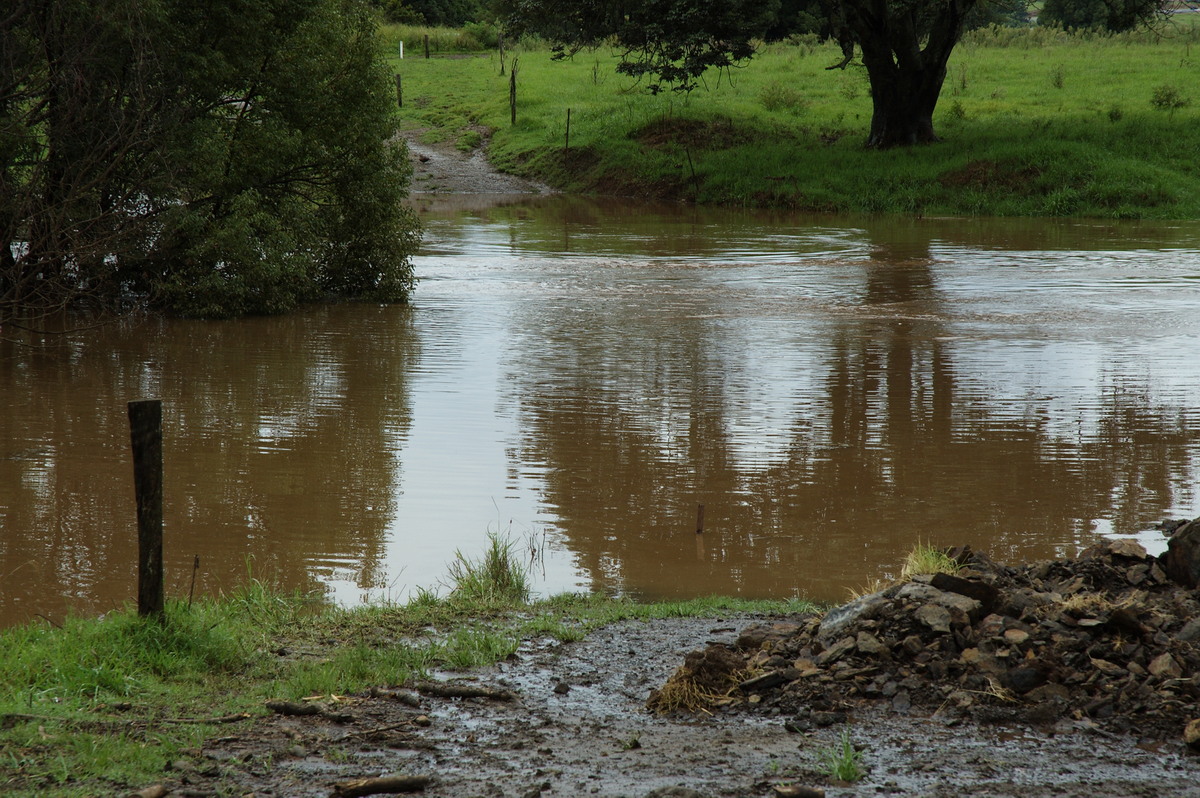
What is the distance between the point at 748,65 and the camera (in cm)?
4931

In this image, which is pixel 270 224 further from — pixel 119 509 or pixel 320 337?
pixel 119 509

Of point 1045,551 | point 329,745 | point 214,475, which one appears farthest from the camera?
point 214,475

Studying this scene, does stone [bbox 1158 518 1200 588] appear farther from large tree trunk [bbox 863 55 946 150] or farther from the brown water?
large tree trunk [bbox 863 55 946 150]

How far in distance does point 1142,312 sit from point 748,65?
34.0 meters

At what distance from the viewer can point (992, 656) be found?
5.40m

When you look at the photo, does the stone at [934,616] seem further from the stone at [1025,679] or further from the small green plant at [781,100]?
the small green plant at [781,100]

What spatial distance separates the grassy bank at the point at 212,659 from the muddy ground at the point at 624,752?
0.68 ft

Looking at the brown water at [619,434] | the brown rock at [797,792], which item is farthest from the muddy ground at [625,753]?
the brown water at [619,434]

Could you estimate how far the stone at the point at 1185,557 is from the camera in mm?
6078

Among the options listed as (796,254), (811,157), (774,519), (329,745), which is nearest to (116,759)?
(329,745)

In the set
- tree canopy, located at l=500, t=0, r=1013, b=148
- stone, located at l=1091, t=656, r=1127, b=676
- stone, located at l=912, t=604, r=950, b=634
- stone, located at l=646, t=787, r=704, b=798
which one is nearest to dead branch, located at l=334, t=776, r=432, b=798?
stone, located at l=646, t=787, r=704, b=798

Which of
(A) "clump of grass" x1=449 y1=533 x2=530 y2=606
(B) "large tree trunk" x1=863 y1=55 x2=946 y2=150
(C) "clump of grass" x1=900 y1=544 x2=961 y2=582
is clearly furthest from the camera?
(B) "large tree trunk" x1=863 y1=55 x2=946 y2=150

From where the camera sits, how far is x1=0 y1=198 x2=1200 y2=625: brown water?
27.1 feet

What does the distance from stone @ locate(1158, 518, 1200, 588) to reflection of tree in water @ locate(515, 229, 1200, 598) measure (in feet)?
6.34
